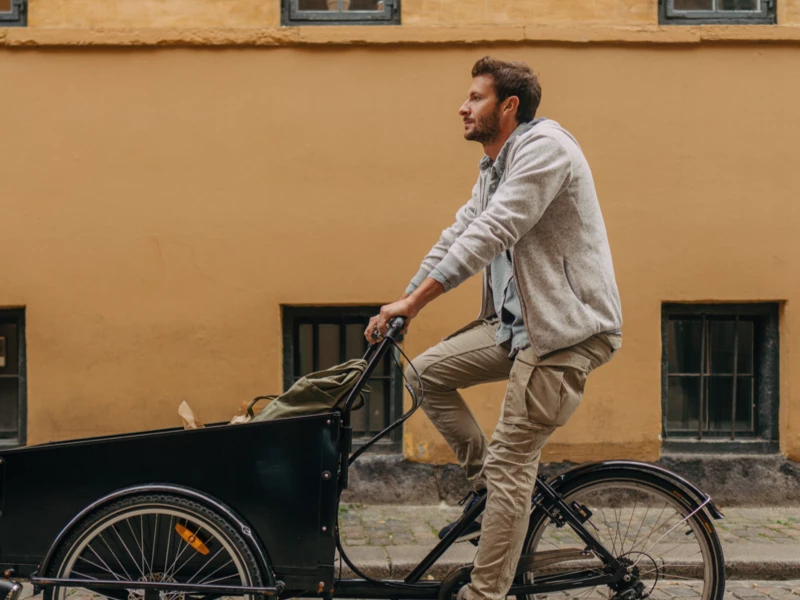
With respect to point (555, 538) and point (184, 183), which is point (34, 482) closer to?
point (555, 538)

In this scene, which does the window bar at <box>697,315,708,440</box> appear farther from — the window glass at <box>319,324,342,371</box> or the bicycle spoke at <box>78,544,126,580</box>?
the bicycle spoke at <box>78,544,126,580</box>

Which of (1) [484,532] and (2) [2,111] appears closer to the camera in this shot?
(1) [484,532]

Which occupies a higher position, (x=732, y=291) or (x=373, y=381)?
(x=732, y=291)

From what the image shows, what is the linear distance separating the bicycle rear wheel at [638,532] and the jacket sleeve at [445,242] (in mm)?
987

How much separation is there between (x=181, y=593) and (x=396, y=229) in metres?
3.35

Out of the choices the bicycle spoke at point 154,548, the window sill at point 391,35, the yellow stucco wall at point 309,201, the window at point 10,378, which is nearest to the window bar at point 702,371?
the yellow stucco wall at point 309,201

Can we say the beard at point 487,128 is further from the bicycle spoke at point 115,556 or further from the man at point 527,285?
the bicycle spoke at point 115,556

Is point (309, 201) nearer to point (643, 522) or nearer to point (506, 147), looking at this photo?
point (506, 147)

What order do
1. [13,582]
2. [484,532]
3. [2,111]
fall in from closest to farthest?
[13,582] < [484,532] < [2,111]

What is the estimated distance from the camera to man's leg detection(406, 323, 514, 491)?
136 inches

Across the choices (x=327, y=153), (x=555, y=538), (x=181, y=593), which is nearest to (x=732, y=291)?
(x=327, y=153)

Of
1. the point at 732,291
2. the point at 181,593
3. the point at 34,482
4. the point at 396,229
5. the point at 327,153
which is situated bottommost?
the point at 181,593

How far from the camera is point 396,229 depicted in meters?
5.97

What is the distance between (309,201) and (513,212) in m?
3.10
